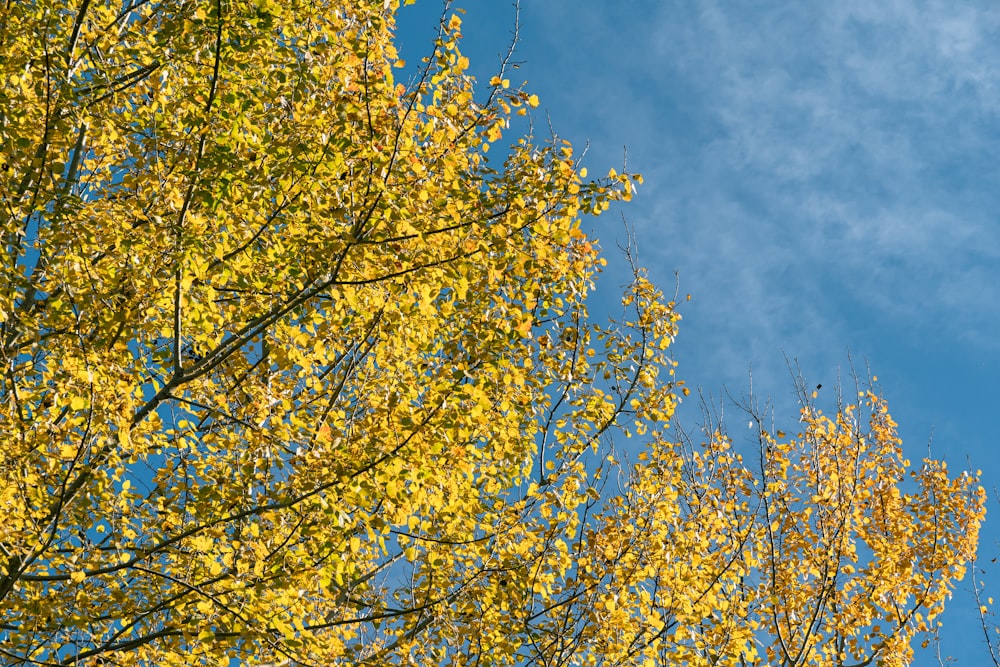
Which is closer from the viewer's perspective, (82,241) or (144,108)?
(82,241)

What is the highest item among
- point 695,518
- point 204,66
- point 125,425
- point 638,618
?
point 204,66

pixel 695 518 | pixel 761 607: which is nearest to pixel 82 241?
pixel 695 518

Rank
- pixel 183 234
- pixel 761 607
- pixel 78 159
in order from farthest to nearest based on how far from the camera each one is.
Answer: pixel 761 607, pixel 78 159, pixel 183 234

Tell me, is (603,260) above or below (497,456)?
above

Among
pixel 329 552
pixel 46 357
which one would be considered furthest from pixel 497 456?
pixel 46 357

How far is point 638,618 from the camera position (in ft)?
25.6

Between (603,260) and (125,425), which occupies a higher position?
(603,260)

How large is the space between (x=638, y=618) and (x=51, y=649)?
492 cm

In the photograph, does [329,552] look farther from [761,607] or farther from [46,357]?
[761,607]

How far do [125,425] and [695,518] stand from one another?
637 cm

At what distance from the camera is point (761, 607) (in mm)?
9180

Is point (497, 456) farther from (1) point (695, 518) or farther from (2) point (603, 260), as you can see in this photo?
(1) point (695, 518)

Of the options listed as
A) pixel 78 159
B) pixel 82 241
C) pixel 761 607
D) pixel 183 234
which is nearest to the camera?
pixel 183 234

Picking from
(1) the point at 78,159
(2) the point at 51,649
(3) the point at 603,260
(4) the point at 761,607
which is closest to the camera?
(2) the point at 51,649
